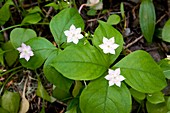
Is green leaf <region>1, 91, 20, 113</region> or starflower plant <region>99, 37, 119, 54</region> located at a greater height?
starflower plant <region>99, 37, 119, 54</region>

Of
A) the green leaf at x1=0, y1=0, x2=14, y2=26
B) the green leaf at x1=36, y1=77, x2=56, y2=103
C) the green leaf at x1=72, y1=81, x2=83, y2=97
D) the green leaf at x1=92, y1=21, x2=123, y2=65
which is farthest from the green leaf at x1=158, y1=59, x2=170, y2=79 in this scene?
the green leaf at x1=0, y1=0, x2=14, y2=26

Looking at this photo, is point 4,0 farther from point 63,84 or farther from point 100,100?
point 100,100

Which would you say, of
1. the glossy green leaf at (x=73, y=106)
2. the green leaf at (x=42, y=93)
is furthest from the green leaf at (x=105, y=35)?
the green leaf at (x=42, y=93)

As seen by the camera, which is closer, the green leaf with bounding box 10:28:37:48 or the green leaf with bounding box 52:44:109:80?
the green leaf with bounding box 52:44:109:80

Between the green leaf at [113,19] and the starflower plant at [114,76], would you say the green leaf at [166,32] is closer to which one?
the green leaf at [113,19]

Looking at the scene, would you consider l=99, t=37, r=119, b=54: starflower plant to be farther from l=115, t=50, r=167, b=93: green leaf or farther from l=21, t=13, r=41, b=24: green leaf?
l=21, t=13, r=41, b=24: green leaf

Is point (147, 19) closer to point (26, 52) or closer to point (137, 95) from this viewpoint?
point (137, 95)

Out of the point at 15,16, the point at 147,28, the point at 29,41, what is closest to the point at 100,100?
the point at 29,41

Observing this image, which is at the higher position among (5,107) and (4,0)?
(4,0)
